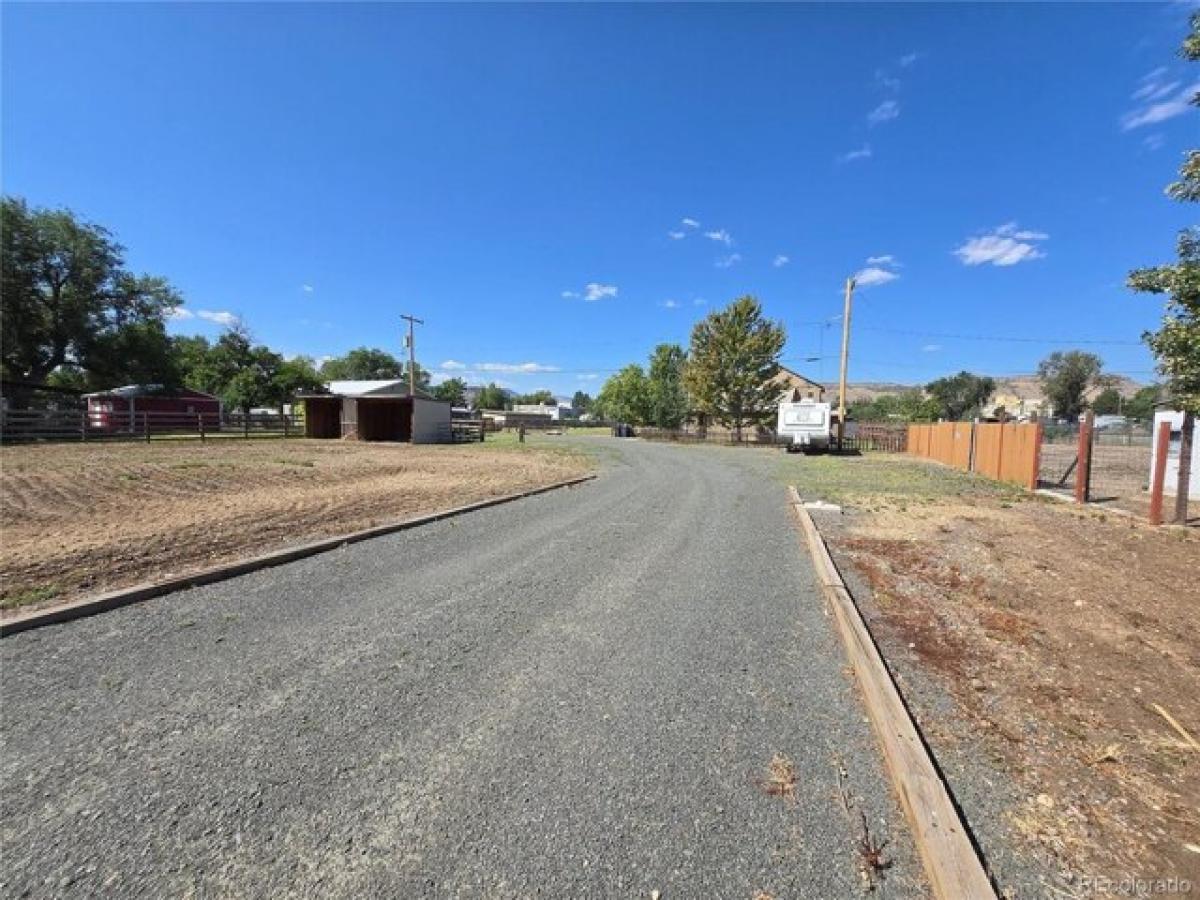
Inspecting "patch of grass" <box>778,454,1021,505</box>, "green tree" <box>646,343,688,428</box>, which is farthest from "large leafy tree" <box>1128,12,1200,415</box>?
"green tree" <box>646,343,688,428</box>

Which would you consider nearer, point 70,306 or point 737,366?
point 70,306

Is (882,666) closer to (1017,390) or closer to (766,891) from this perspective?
(766,891)

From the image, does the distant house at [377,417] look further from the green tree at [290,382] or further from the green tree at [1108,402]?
the green tree at [1108,402]

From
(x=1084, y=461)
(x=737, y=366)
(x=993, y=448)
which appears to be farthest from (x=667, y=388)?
(x=1084, y=461)

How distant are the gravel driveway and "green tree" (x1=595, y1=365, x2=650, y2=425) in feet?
189

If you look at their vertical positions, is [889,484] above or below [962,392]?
below

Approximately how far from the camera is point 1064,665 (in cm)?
380

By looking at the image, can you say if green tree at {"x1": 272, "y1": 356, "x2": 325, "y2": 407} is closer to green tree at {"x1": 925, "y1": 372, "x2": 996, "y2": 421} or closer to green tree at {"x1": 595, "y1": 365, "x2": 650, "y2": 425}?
green tree at {"x1": 595, "y1": 365, "x2": 650, "y2": 425}

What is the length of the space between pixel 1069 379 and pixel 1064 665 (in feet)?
Answer: 305

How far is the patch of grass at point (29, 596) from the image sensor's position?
4.25m

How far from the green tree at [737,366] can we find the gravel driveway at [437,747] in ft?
118

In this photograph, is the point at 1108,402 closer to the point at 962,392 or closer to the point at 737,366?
the point at 962,392

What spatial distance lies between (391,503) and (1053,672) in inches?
349

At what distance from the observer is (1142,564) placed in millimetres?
6617
